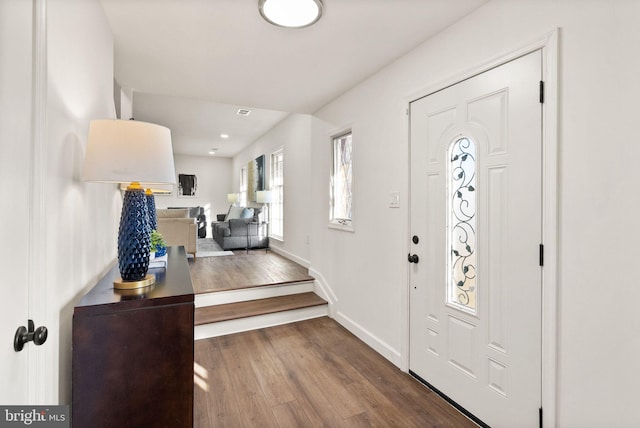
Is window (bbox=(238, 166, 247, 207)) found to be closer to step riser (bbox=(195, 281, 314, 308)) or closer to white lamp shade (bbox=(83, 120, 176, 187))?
step riser (bbox=(195, 281, 314, 308))

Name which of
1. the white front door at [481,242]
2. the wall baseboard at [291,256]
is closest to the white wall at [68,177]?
the white front door at [481,242]

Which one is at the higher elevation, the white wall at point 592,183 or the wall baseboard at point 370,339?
the white wall at point 592,183

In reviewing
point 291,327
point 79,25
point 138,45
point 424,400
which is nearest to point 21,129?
point 79,25

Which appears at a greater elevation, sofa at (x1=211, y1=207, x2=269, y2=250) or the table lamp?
the table lamp

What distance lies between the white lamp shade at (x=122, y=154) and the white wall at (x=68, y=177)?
113mm

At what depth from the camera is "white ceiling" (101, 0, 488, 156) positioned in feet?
5.96

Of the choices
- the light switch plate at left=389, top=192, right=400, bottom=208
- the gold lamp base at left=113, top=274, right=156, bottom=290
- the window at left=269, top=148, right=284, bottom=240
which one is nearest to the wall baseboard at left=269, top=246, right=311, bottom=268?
the window at left=269, top=148, right=284, bottom=240

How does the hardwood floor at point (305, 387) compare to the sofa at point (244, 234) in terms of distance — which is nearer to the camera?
the hardwood floor at point (305, 387)

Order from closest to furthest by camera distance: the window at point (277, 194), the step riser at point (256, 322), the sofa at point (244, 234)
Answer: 1. the step riser at point (256, 322)
2. the window at point (277, 194)
3. the sofa at point (244, 234)

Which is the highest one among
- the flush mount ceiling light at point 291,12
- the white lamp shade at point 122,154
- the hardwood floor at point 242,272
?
the flush mount ceiling light at point 291,12

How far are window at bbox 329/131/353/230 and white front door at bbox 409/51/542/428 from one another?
3.41 feet

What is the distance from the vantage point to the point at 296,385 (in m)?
2.18

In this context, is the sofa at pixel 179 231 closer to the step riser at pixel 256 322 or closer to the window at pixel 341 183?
the step riser at pixel 256 322

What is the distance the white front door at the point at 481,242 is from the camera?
1.53 metres
